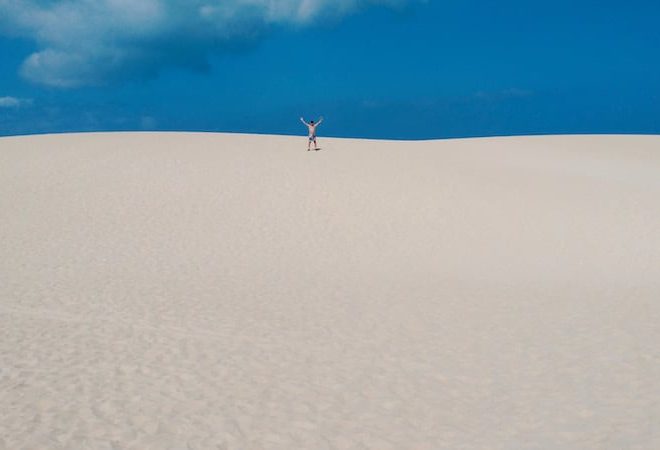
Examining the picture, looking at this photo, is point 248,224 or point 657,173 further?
point 657,173

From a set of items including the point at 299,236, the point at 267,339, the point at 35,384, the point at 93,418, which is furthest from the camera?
the point at 299,236

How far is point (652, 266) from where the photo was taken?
14.9 m

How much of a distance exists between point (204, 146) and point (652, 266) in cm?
1952

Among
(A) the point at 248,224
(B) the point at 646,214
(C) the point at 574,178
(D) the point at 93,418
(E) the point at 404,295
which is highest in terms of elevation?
(C) the point at 574,178

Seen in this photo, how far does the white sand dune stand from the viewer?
6.50 m

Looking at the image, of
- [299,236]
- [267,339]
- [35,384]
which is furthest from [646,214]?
[35,384]

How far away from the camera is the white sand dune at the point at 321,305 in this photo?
6.50 metres

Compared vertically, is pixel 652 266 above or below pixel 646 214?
below

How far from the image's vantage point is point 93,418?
21.2ft

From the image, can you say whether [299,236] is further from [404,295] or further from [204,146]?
[204,146]

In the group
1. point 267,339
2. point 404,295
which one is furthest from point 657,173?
point 267,339

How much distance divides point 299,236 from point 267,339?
8193 mm

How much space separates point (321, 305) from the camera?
36.6 ft

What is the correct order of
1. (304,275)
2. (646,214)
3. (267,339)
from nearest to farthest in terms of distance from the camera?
(267,339) → (304,275) → (646,214)
